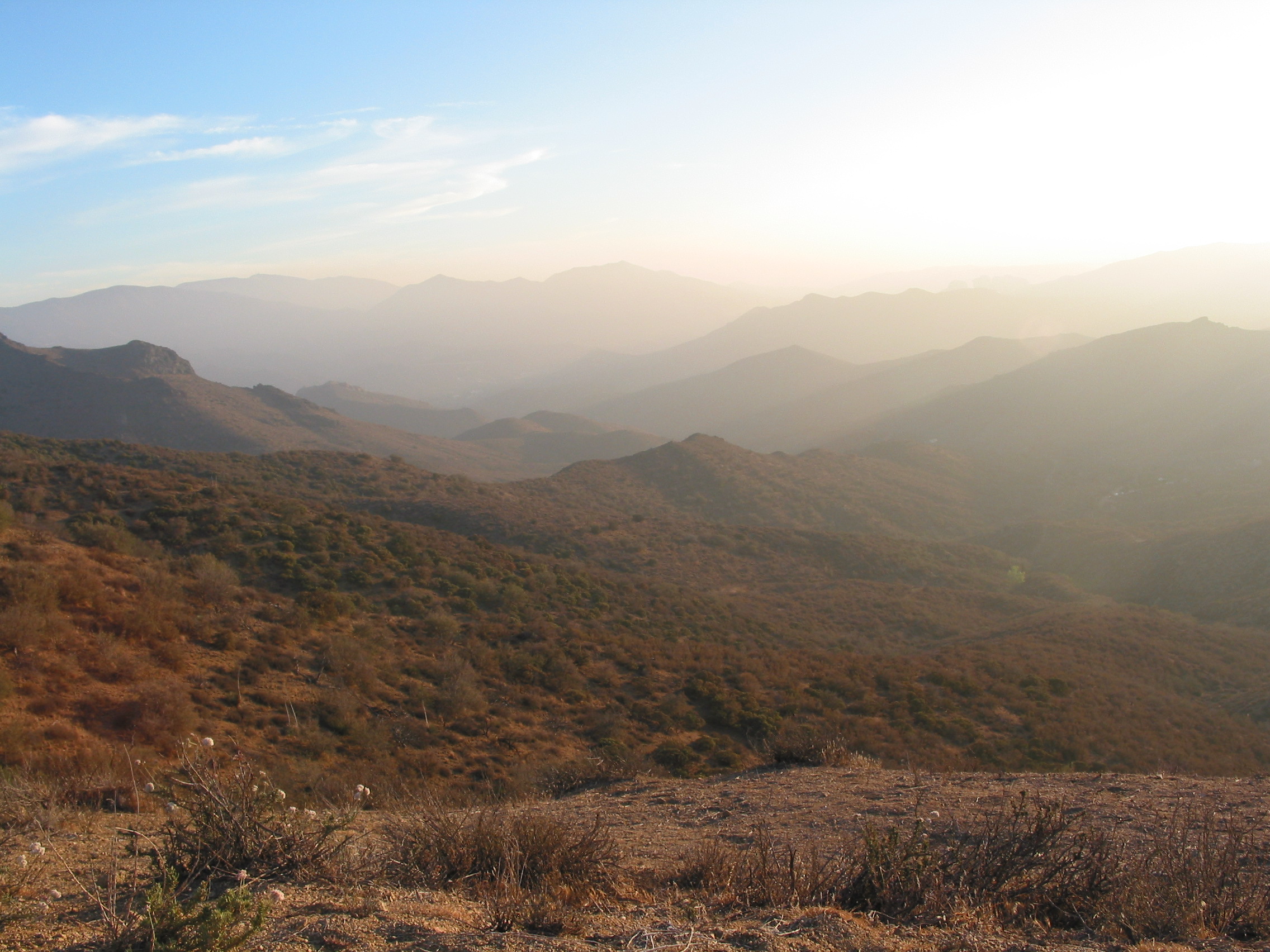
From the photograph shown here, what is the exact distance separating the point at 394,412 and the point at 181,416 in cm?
7459

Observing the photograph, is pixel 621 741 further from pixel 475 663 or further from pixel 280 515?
pixel 280 515

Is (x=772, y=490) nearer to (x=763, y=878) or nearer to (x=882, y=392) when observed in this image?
(x=763, y=878)

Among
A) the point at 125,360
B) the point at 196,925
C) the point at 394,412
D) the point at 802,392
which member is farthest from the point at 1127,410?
the point at 394,412

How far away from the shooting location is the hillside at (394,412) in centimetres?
13712

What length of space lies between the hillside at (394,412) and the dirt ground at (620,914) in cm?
12948

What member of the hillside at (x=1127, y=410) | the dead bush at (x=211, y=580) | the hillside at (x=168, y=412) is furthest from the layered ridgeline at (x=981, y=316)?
the dead bush at (x=211, y=580)

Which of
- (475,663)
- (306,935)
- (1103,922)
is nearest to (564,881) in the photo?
(306,935)

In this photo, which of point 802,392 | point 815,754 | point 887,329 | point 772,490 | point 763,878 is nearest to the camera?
point 763,878

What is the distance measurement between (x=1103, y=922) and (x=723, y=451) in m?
57.7

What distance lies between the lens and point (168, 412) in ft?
239

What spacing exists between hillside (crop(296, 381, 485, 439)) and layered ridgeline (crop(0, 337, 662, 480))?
38.8m

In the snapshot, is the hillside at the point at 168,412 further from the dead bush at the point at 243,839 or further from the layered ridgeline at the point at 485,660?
the dead bush at the point at 243,839

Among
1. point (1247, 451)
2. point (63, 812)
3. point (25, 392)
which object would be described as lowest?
point (1247, 451)

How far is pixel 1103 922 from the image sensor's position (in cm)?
346
